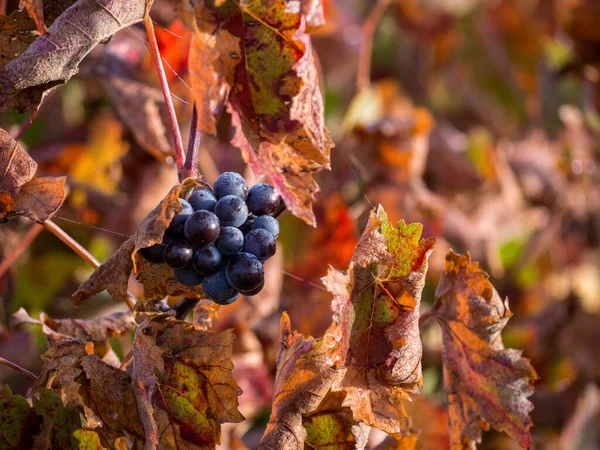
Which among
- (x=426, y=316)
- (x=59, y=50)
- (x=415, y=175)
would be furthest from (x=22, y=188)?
(x=415, y=175)

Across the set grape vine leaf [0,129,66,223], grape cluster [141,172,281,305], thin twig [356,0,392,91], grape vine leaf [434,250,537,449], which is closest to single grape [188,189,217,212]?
grape cluster [141,172,281,305]

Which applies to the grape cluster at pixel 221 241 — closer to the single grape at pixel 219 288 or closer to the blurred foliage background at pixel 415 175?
the single grape at pixel 219 288

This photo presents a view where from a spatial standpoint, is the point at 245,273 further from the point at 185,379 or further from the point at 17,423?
the point at 17,423

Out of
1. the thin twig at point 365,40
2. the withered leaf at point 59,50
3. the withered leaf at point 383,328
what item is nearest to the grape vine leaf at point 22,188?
the withered leaf at point 59,50

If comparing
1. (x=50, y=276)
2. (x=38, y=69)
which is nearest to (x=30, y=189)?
(x=38, y=69)

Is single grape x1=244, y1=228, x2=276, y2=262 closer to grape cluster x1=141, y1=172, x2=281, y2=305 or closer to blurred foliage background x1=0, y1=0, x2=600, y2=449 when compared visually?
grape cluster x1=141, y1=172, x2=281, y2=305

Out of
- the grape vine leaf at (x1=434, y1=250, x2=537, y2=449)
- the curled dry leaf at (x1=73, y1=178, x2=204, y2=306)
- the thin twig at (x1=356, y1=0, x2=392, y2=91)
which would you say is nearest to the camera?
the curled dry leaf at (x1=73, y1=178, x2=204, y2=306)

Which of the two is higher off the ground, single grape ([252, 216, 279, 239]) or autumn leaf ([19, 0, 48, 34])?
autumn leaf ([19, 0, 48, 34])
